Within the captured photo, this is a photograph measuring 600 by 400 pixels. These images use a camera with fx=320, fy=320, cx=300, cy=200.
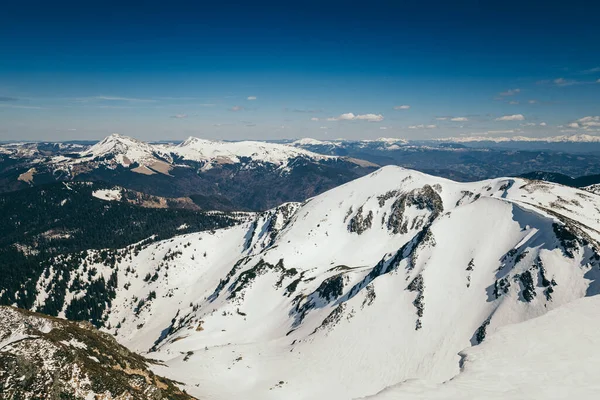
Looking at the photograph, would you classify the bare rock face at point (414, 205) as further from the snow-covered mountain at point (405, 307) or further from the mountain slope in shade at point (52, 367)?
the mountain slope in shade at point (52, 367)

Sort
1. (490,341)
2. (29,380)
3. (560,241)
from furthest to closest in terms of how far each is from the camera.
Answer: (560,241)
(29,380)
(490,341)

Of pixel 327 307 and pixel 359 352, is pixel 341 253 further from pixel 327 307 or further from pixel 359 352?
pixel 359 352

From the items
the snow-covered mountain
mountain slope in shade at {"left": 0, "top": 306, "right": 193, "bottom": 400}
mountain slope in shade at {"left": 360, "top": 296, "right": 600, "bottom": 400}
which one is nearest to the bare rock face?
the snow-covered mountain

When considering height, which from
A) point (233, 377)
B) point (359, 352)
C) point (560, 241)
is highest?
point (560, 241)

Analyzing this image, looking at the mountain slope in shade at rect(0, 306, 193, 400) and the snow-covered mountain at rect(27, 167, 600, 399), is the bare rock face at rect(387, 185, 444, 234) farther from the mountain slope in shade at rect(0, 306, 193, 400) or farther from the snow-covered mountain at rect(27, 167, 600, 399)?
the mountain slope in shade at rect(0, 306, 193, 400)

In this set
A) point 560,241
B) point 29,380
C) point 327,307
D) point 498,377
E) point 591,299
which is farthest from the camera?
point 327,307

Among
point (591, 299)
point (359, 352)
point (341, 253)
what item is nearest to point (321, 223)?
point (341, 253)
